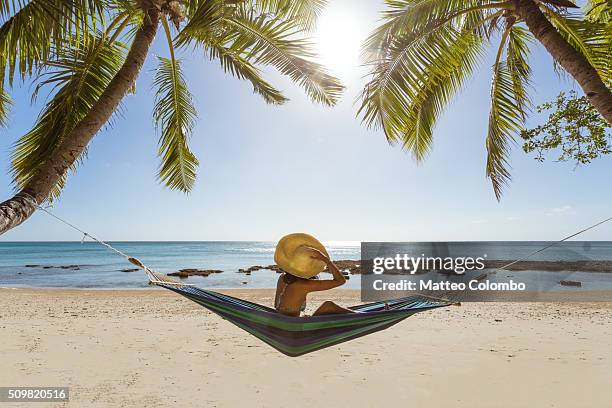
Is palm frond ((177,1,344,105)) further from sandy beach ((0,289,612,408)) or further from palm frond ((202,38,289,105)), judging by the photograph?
sandy beach ((0,289,612,408))

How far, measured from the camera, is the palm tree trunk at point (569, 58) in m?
2.46

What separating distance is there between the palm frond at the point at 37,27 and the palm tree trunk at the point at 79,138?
38cm

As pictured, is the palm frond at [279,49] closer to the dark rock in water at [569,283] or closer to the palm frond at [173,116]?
the palm frond at [173,116]

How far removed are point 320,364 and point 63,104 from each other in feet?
9.42

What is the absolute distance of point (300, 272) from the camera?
2131 millimetres

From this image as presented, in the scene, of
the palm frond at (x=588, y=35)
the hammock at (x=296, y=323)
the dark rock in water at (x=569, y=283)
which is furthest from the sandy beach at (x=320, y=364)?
the dark rock in water at (x=569, y=283)

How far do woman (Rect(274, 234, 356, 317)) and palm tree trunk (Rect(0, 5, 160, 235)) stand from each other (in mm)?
1239

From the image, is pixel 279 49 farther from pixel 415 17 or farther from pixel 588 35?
pixel 588 35

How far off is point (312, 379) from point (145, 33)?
280 cm

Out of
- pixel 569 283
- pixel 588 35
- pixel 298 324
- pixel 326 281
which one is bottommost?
pixel 569 283

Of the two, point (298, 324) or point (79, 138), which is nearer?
point (298, 324)

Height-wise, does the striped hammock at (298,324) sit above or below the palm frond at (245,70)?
below
